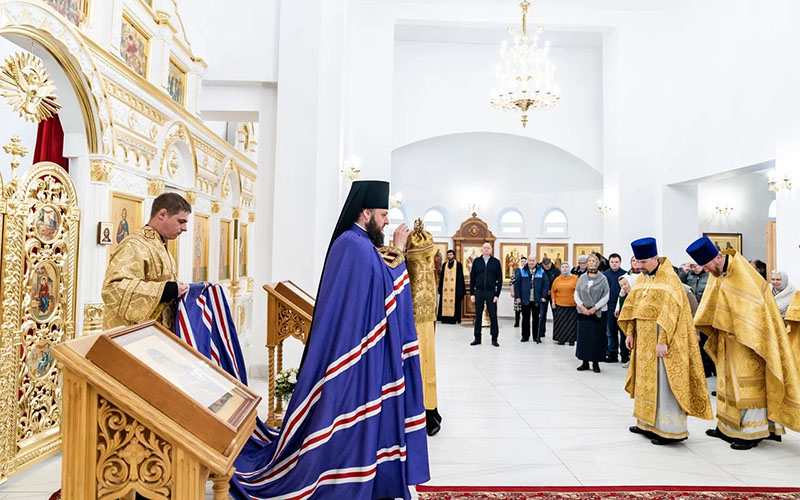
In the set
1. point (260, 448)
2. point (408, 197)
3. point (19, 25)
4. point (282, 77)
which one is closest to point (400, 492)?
point (260, 448)

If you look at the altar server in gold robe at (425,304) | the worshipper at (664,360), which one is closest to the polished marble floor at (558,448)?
the worshipper at (664,360)

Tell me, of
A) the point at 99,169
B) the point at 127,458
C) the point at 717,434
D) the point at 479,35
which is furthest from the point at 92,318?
the point at 479,35

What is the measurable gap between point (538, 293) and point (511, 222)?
568cm

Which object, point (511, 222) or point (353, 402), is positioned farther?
point (511, 222)

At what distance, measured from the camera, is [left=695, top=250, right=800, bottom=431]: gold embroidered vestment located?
441cm

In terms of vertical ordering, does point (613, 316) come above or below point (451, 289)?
below

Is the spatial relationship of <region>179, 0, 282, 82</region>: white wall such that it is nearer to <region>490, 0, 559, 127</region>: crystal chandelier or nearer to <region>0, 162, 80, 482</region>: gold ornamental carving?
<region>0, 162, 80, 482</region>: gold ornamental carving

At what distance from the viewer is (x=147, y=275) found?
11.0ft

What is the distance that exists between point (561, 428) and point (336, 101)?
5641 mm

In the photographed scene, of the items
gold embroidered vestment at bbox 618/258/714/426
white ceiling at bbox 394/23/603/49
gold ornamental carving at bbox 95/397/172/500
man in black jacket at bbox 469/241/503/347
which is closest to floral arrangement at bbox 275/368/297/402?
gold embroidered vestment at bbox 618/258/714/426

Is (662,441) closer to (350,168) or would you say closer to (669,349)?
(669,349)

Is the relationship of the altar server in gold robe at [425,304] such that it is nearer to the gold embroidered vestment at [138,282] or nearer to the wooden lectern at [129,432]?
the gold embroidered vestment at [138,282]

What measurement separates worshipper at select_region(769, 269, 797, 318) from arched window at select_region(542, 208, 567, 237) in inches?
386

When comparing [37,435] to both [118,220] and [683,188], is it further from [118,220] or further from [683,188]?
[683,188]
